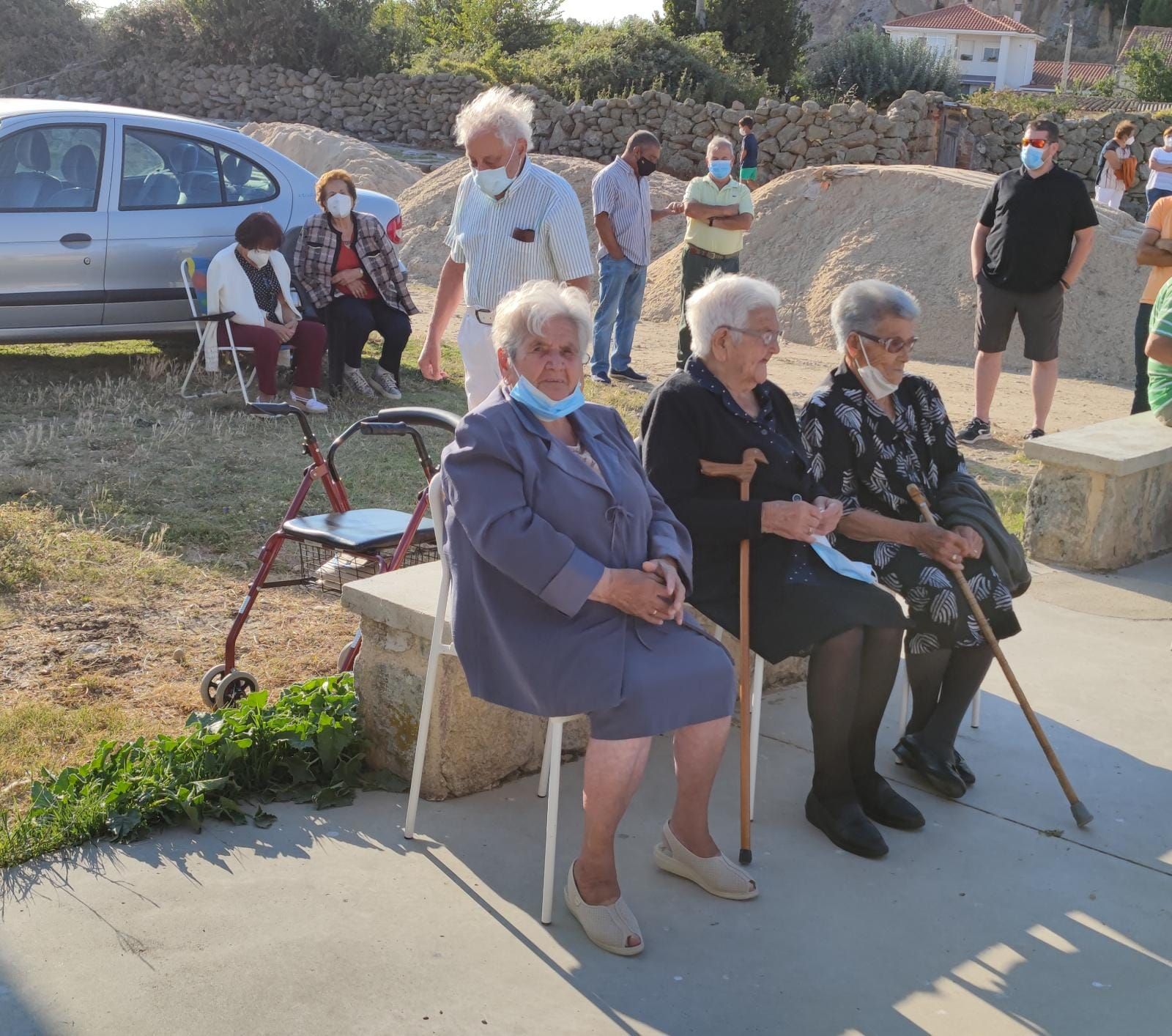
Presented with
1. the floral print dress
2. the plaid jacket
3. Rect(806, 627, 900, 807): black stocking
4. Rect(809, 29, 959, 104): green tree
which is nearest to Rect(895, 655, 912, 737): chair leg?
the floral print dress

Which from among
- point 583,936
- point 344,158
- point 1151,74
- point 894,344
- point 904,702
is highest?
point 1151,74

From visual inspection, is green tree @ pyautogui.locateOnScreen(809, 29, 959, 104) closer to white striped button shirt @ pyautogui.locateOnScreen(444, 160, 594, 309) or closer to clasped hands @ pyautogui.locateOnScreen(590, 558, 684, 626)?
white striped button shirt @ pyautogui.locateOnScreen(444, 160, 594, 309)

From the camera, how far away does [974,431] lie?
29.3ft

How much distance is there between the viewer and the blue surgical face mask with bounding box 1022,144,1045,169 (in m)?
8.37

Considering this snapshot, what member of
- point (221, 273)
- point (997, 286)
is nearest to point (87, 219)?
point (221, 273)

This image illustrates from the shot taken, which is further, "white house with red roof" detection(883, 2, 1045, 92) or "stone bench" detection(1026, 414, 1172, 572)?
"white house with red roof" detection(883, 2, 1045, 92)

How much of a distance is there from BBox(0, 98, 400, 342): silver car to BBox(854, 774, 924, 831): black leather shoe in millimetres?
6490

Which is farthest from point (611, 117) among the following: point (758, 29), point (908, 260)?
point (908, 260)

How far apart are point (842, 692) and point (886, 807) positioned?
0.35 m

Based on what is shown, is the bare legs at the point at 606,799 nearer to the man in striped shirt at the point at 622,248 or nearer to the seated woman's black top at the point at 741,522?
the seated woman's black top at the point at 741,522

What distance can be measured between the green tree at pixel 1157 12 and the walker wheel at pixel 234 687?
7574cm

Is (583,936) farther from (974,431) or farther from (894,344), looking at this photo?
(974,431)

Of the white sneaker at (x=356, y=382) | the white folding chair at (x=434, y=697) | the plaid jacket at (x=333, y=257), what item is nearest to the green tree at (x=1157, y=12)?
the plaid jacket at (x=333, y=257)

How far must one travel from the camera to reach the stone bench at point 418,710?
3633 mm
